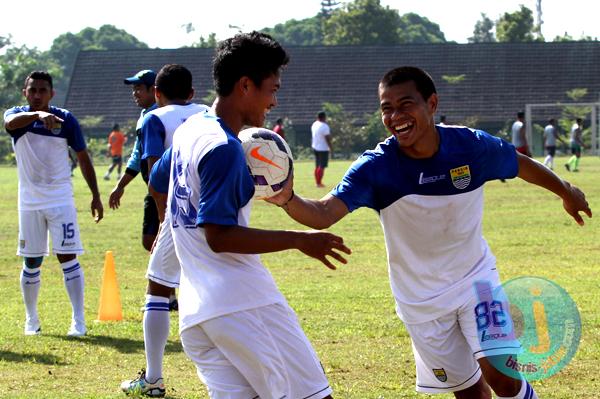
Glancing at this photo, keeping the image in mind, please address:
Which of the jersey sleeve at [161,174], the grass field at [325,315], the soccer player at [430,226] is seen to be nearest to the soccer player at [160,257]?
the grass field at [325,315]

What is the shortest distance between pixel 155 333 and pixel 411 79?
2584 millimetres

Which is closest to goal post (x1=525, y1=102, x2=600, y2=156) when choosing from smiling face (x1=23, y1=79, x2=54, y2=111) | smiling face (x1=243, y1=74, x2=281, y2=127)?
smiling face (x1=23, y1=79, x2=54, y2=111)

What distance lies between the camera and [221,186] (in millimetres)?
4336

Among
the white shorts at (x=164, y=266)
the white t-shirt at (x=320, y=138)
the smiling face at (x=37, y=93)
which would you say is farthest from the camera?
the white t-shirt at (x=320, y=138)

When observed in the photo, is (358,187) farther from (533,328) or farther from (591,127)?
(591,127)

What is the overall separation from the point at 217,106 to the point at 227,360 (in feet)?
3.26

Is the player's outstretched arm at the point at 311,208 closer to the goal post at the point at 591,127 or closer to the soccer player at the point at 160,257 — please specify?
the soccer player at the point at 160,257

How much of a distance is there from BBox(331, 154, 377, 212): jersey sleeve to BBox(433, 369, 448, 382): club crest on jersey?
860mm

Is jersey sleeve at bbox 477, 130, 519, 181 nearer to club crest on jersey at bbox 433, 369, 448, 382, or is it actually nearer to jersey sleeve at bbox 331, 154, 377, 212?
jersey sleeve at bbox 331, 154, 377, 212

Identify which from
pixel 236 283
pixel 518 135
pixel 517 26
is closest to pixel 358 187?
pixel 236 283

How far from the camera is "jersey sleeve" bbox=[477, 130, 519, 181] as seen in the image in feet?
19.5

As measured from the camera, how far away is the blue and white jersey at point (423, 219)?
18.8ft

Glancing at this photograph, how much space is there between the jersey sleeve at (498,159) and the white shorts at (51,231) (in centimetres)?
495

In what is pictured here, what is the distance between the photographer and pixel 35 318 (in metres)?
9.92
